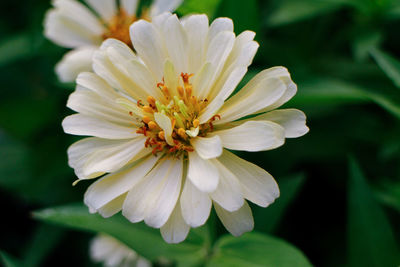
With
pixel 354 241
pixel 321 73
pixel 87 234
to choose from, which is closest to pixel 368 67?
pixel 321 73

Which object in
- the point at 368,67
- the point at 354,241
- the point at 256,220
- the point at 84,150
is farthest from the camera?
the point at 368,67

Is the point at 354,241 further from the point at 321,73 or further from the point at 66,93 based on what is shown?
the point at 66,93

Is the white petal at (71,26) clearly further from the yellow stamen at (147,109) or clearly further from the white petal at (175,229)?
the white petal at (175,229)

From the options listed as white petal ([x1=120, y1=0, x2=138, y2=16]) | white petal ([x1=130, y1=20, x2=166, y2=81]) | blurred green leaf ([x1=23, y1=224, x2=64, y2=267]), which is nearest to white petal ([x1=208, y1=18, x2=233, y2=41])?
white petal ([x1=130, y1=20, x2=166, y2=81])

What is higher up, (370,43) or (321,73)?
(370,43)

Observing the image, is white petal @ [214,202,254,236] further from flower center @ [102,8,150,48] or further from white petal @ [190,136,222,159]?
flower center @ [102,8,150,48]

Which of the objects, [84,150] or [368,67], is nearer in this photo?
[84,150]
